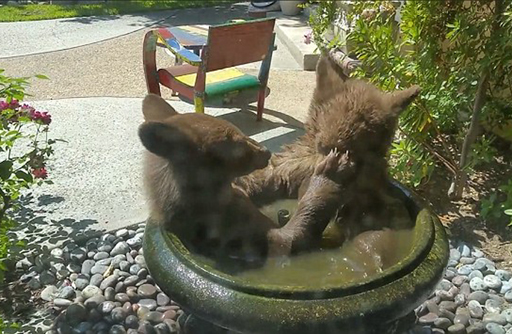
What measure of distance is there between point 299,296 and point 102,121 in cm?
458

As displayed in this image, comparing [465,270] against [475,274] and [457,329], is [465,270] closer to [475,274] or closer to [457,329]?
[475,274]

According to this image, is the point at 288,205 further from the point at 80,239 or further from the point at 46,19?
the point at 46,19

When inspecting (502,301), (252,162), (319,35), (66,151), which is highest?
(252,162)

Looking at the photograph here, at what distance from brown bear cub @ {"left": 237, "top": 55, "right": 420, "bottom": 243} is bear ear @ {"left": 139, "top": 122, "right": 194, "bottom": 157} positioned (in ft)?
1.87

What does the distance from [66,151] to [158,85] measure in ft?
4.22

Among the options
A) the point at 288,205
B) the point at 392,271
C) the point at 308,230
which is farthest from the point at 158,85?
the point at 392,271

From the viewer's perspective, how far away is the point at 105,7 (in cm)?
1104

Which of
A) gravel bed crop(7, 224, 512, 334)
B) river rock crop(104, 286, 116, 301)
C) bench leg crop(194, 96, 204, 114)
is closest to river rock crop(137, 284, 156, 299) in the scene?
gravel bed crop(7, 224, 512, 334)

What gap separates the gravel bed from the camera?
339 centimetres

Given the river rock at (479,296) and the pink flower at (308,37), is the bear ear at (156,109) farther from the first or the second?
the pink flower at (308,37)

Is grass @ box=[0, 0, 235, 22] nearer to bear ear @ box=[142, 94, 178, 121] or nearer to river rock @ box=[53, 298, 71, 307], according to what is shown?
river rock @ box=[53, 298, 71, 307]

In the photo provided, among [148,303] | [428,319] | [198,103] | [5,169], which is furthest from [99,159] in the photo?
[428,319]

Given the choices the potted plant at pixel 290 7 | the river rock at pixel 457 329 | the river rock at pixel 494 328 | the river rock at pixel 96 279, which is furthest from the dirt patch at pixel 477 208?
the potted plant at pixel 290 7

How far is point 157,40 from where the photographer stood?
21.4ft
